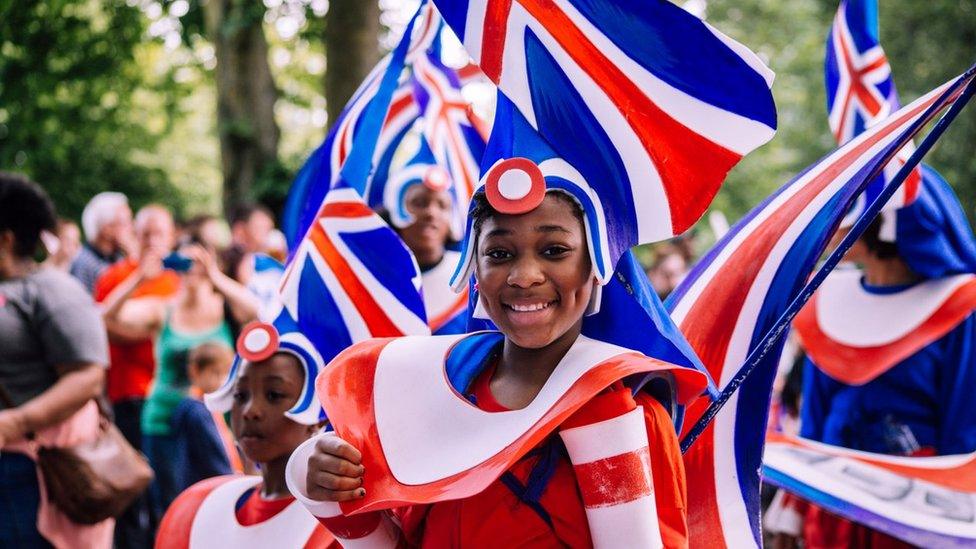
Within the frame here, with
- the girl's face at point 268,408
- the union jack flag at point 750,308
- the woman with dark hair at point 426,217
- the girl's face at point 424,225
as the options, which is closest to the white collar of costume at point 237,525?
the girl's face at point 268,408

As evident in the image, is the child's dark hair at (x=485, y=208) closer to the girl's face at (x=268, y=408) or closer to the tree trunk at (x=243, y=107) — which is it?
the girl's face at (x=268, y=408)

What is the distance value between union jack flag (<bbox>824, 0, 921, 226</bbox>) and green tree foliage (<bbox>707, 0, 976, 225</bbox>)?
11279 mm

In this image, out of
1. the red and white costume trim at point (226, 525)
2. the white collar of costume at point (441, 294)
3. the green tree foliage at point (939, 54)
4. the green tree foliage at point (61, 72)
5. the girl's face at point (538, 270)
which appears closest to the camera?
the girl's face at point (538, 270)

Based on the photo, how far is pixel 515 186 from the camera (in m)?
2.11

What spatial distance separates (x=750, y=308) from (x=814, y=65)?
16.2 metres

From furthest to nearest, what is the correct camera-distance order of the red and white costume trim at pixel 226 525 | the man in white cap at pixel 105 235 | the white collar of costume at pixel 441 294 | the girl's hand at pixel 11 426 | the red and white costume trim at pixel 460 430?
the man in white cap at pixel 105 235, the white collar of costume at pixel 441 294, the girl's hand at pixel 11 426, the red and white costume trim at pixel 226 525, the red and white costume trim at pixel 460 430

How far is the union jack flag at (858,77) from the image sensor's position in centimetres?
392

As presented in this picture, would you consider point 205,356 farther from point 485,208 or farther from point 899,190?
point 485,208

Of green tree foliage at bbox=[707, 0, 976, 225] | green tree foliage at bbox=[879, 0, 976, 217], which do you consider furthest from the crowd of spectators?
green tree foliage at bbox=[879, 0, 976, 217]

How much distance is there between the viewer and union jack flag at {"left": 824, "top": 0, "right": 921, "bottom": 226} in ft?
12.8

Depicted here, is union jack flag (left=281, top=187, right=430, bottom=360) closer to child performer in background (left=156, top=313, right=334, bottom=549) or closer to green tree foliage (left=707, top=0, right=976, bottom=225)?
child performer in background (left=156, top=313, right=334, bottom=549)

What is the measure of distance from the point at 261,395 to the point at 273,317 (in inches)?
11.3

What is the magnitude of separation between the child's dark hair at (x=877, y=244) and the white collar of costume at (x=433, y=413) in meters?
2.09

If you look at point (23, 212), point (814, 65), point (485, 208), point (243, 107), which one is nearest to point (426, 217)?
point (23, 212)
